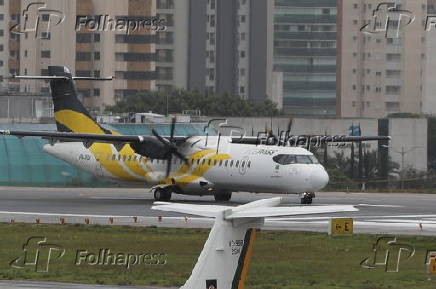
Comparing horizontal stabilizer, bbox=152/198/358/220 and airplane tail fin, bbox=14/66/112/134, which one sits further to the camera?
airplane tail fin, bbox=14/66/112/134

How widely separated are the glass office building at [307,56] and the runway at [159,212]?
112573 millimetres

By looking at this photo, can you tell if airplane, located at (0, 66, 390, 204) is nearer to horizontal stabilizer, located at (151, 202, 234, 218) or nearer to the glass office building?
horizontal stabilizer, located at (151, 202, 234, 218)

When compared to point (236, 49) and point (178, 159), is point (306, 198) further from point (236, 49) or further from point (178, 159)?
point (236, 49)

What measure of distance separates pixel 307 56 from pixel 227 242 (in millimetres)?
166981

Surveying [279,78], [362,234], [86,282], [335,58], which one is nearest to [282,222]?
[362,234]

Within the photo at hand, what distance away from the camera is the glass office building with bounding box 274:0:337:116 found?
182625 mm

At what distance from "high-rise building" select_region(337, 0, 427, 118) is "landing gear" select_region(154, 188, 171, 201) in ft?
392

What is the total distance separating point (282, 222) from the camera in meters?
45.7

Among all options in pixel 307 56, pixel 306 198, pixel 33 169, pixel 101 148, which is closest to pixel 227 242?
pixel 306 198

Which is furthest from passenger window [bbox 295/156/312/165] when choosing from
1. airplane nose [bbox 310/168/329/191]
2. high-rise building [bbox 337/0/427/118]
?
high-rise building [bbox 337/0/427/118]

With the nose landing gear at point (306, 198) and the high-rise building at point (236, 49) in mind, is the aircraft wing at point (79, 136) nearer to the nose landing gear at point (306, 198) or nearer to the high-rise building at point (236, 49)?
the nose landing gear at point (306, 198)

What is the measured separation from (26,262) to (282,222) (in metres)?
13.4

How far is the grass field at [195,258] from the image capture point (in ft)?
101

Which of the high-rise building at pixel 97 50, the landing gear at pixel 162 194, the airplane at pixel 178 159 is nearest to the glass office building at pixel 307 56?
the high-rise building at pixel 97 50
